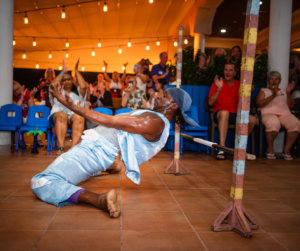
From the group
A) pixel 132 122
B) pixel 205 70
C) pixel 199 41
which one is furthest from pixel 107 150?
pixel 199 41

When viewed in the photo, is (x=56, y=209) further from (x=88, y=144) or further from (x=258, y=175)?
(x=258, y=175)

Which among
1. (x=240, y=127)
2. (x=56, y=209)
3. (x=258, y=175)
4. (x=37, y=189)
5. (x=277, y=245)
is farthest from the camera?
(x=258, y=175)

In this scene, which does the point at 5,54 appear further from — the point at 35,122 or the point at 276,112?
the point at 276,112

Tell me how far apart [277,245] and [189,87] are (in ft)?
15.6

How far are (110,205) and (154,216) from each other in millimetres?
352

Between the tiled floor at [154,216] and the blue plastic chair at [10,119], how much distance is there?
2245 mm

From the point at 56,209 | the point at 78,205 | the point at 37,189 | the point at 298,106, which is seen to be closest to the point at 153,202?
the point at 78,205

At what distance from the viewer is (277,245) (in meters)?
1.83

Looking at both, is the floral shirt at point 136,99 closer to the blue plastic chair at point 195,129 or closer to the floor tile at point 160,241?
the blue plastic chair at point 195,129

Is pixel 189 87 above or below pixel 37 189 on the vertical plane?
above

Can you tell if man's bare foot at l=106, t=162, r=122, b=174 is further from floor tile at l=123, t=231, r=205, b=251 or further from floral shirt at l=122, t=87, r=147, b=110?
floral shirt at l=122, t=87, r=147, b=110

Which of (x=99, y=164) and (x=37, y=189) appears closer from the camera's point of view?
(x=37, y=189)

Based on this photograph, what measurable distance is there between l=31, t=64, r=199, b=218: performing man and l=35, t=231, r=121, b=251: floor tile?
1.04ft

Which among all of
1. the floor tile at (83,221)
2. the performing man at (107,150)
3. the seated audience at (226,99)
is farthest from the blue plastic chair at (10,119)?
the floor tile at (83,221)
